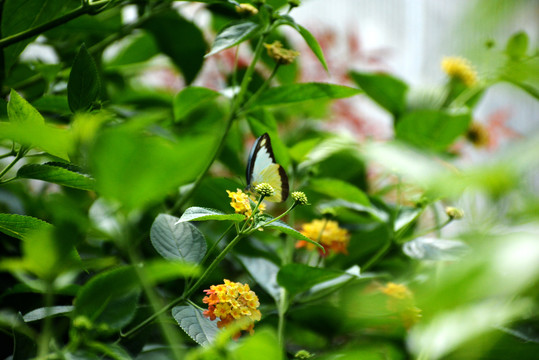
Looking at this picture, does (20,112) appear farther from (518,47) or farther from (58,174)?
(518,47)

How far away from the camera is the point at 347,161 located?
1.62ft

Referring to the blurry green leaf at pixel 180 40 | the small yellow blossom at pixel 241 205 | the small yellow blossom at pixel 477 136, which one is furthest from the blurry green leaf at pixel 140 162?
the small yellow blossom at pixel 477 136

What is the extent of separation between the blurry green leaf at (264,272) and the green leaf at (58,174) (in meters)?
0.15

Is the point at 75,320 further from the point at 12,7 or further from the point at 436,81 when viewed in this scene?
the point at 436,81

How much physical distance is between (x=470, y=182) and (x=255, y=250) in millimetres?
276

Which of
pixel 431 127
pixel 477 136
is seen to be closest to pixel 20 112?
pixel 431 127

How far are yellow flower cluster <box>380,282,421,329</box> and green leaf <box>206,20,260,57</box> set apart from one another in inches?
8.8

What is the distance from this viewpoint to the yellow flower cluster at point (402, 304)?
0.33 metres

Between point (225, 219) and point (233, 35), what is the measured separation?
0.15 m

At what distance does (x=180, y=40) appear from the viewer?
0.49 metres

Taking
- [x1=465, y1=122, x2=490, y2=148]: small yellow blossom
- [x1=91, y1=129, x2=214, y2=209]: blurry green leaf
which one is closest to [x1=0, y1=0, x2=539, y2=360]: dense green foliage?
[x1=91, y1=129, x2=214, y2=209]: blurry green leaf

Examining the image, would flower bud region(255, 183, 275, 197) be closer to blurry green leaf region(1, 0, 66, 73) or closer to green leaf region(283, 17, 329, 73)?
green leaf region(283, 17, 329, 73)

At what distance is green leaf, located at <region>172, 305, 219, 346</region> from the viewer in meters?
0.23

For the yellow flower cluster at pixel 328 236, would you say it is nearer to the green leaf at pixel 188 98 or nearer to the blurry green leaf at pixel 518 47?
the green leaf at pixel 188 98
